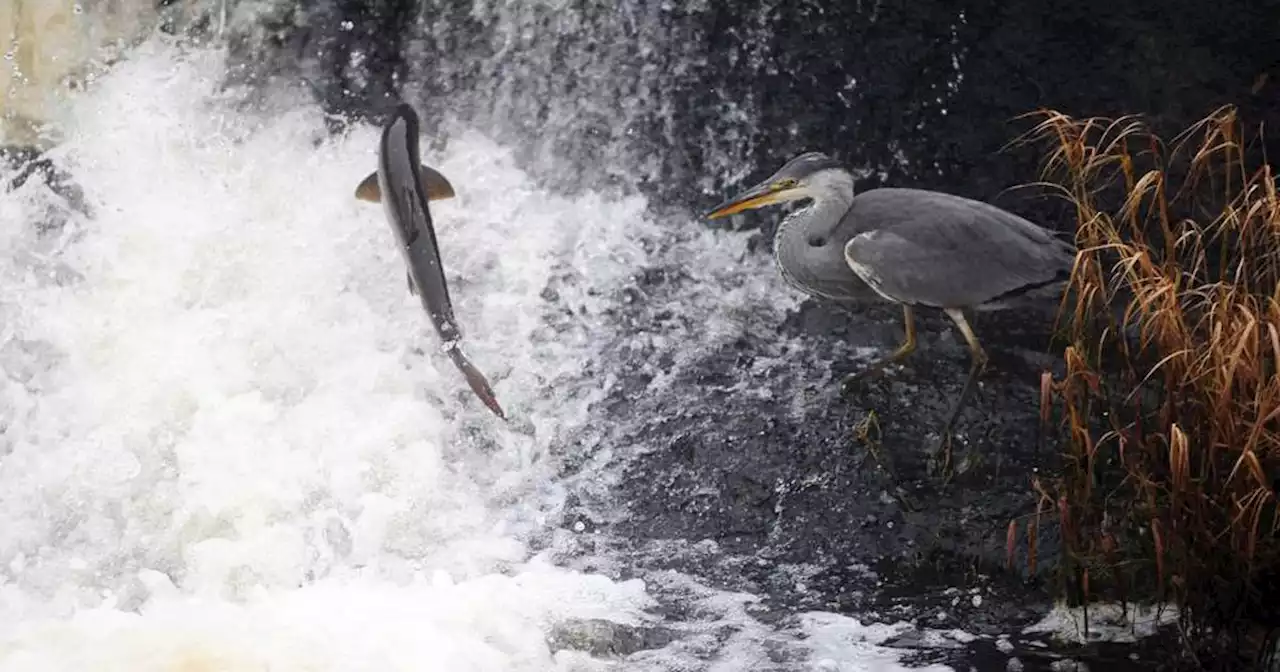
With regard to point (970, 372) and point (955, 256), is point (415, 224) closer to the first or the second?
point (955, 256)

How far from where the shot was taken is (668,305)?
15.9 ft

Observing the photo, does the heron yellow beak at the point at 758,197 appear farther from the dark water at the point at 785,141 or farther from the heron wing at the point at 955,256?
the dark water at the point at 785,141

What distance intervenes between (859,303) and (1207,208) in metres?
1.20

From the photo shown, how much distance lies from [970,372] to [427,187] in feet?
Result: 5.57

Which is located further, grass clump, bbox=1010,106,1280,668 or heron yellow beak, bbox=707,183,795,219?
heron yellow beak, bbox=707,183,795,219

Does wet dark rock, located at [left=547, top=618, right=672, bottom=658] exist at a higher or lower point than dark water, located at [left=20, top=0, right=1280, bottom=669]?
lower

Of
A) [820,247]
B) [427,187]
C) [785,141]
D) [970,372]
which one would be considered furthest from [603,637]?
[785,141]

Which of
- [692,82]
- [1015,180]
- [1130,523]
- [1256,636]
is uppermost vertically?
[692,82]

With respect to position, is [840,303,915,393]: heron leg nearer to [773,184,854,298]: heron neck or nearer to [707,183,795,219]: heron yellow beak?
[773,184,854,298]: heron neck

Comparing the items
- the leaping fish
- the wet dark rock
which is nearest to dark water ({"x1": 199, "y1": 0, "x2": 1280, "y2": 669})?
the wet dark rock

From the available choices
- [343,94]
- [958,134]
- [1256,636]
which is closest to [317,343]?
[343,94]

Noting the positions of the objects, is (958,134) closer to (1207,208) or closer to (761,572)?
(1207,208)

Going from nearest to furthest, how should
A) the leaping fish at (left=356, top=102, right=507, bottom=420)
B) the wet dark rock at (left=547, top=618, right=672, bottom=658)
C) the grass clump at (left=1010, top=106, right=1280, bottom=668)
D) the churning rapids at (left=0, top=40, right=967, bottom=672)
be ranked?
the grass clump at (left=1010, top=106, right=1280, bottom=668)
the wet dark rock at (left=547, top=618, right=672, bottom=658)
the churning rapids at (left=0, top=40, right=967, bottom=672)
the leaping fish at (left=356, top=102, right=507, bottom=420)

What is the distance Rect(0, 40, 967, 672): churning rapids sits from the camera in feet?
11.8
